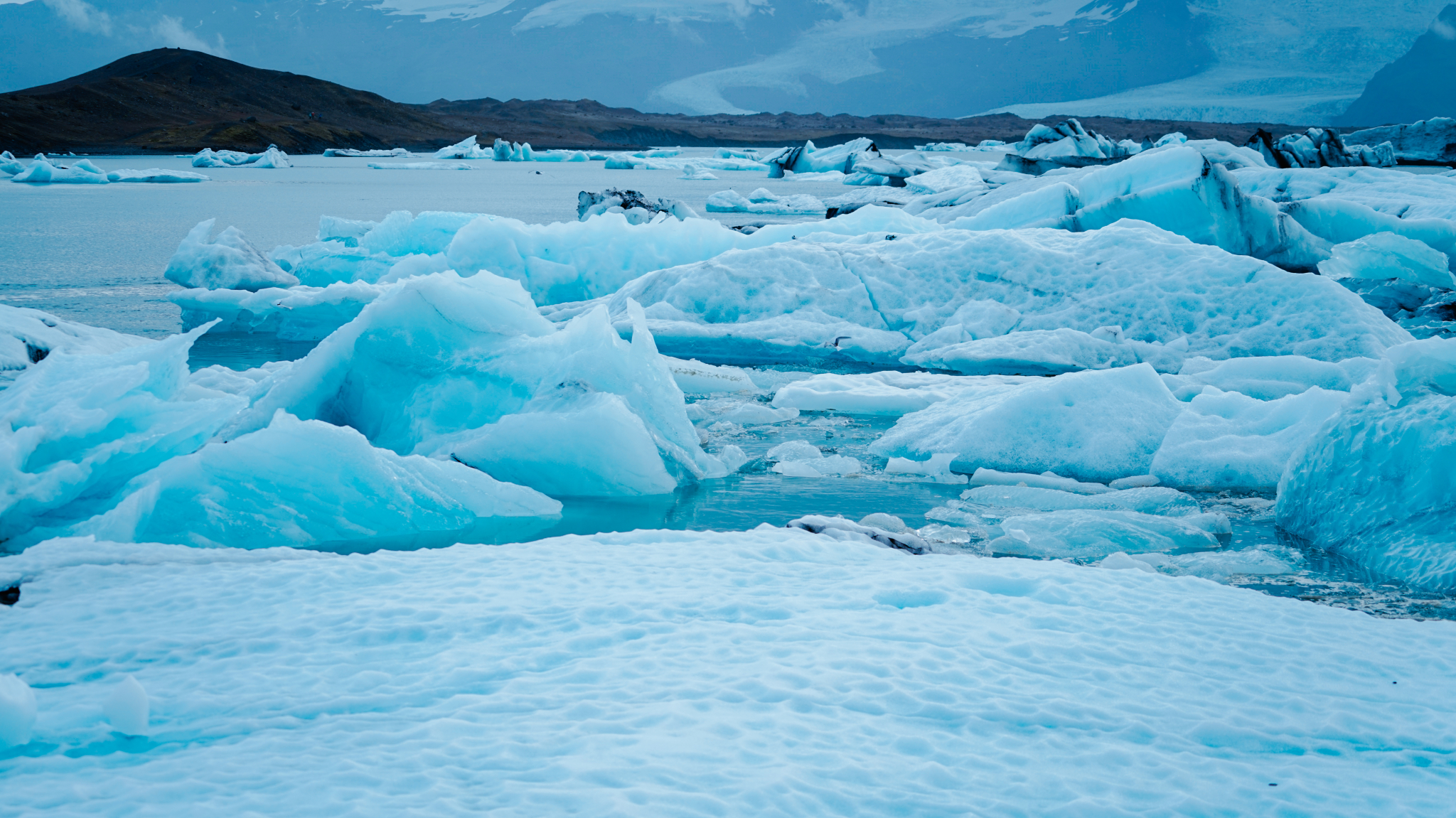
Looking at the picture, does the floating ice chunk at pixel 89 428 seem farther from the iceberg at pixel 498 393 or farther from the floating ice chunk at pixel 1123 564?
the floating ice chunk at pixel 1123 564

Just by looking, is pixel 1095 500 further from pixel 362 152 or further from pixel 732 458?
pixel 362 152

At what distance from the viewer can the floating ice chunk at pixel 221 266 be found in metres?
10.7

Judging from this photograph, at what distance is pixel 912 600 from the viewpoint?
9.96 feet

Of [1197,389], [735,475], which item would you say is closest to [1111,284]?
[1197,389]

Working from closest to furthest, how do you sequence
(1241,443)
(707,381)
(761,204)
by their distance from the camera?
(1241,443) → (707,381) → (761,204)

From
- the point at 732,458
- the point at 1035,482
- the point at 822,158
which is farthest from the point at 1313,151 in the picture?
the point at 732,458

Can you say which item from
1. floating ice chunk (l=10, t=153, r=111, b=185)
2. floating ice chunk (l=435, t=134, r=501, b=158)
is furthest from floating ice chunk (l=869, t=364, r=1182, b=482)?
floating ice chunk (l=435, t=134, r=501, b=158)

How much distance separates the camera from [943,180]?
23391 mm

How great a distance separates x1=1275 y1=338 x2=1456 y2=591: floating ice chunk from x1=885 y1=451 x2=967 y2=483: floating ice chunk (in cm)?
147

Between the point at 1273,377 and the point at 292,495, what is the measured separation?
5.89 metres

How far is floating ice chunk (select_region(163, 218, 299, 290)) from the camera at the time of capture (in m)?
10.7

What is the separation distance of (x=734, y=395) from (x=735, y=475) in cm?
187

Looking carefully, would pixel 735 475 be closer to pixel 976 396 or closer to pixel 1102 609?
pixel 976 396

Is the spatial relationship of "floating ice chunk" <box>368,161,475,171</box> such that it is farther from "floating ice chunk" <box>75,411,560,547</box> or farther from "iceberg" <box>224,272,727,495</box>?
"floating ice chunk" <box>75,411,560,547</box>
